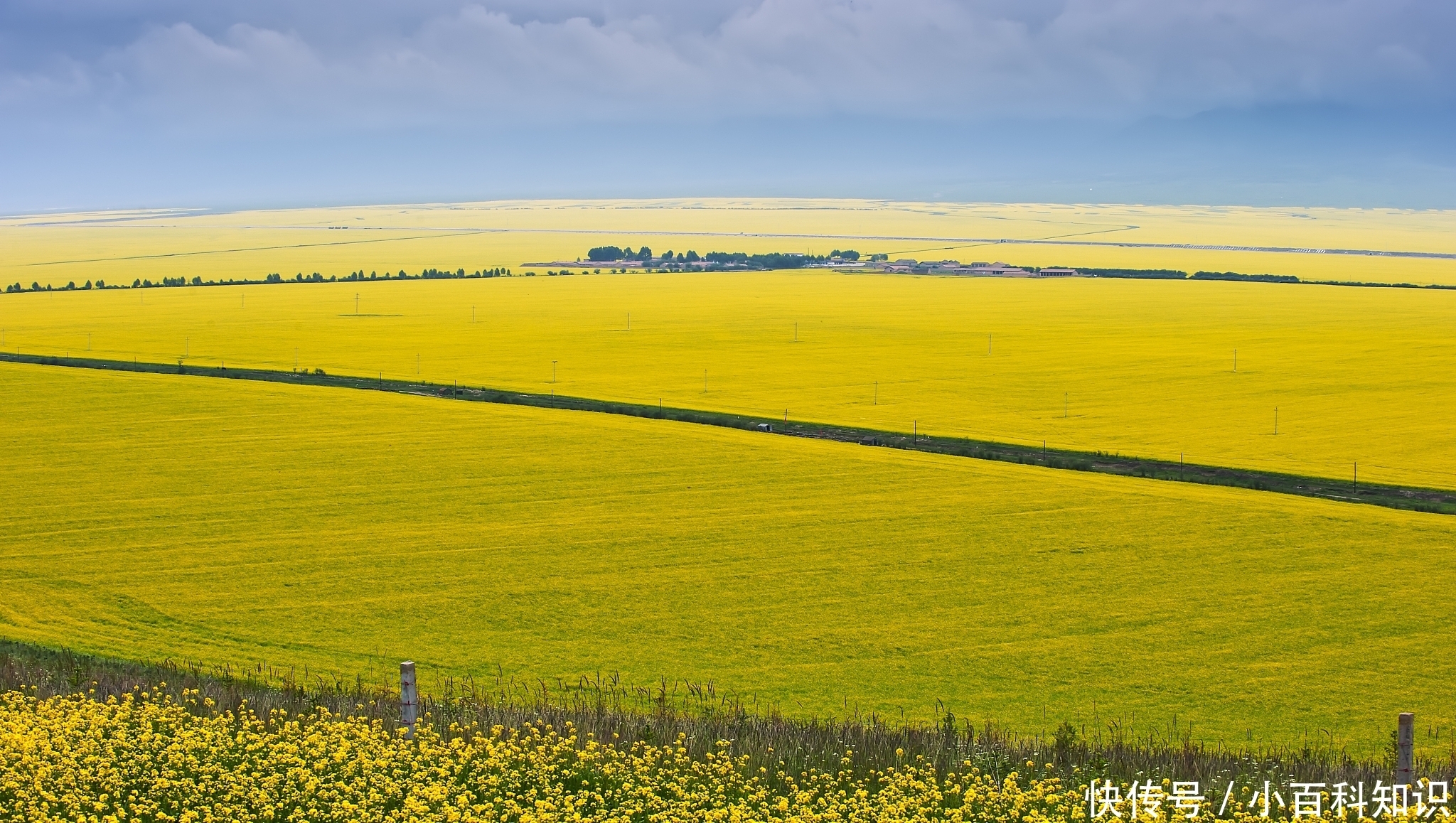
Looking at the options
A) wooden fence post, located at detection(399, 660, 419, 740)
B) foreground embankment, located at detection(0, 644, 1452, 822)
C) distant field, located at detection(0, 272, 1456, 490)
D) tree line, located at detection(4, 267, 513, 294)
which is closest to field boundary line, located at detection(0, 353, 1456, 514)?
distant field, located at detection(0, 272, 1456, 490)

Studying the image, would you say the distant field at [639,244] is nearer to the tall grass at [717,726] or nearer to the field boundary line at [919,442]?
the field boundary line at [919,442]

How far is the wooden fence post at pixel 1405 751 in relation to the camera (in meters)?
10.8

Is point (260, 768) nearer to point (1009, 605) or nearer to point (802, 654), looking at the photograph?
point (802, 654)

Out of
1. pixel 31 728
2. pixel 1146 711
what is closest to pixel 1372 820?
pixel 1146 711

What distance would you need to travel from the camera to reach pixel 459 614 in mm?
19250

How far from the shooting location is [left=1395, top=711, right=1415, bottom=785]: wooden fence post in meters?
10.8

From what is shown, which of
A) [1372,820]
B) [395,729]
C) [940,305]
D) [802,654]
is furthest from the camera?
[940,305]

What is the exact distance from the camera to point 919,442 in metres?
33.4

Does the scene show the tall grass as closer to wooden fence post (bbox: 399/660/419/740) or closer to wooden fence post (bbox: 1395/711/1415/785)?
wooden fence post (bbox: 399/660/419/740)

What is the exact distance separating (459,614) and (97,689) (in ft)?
18.8

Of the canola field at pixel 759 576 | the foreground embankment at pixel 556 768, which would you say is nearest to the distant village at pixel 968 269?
the canola field at pixel 759 576

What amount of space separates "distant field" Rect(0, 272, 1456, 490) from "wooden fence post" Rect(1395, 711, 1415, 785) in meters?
19.4

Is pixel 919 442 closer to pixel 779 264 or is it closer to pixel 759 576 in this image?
pixel 759 576

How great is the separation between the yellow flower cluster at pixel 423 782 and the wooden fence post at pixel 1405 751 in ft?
4.13
